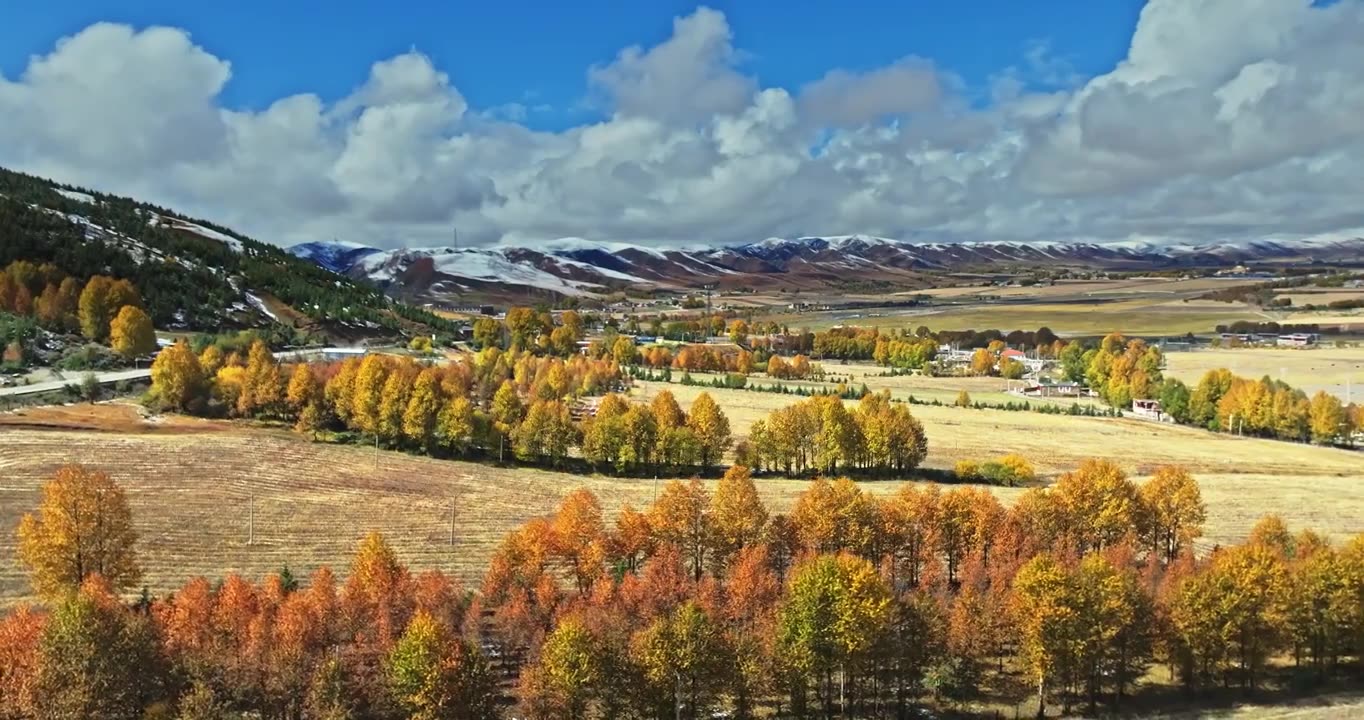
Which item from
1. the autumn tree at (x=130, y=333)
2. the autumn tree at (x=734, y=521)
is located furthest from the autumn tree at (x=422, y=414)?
the autumn tree at (x=130, y=333)

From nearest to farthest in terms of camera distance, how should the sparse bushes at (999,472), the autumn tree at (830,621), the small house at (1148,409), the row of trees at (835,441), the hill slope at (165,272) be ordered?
the autumn tree at (830,621)
the sparse bushes at (999,472)
the row of trees at (835,441)
the small house at (1148,409)
the hill slope at (165,272)

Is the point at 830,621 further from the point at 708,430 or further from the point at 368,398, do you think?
the point at 368,398

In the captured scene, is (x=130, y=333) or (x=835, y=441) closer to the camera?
(x=835, y=441)

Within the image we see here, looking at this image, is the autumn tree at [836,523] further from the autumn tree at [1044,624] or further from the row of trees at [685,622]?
the autumn tree at [1044,624]

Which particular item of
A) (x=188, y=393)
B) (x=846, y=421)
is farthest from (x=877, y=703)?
(x=188, y=393)

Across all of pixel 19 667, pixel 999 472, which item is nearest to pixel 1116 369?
pixel 999 472

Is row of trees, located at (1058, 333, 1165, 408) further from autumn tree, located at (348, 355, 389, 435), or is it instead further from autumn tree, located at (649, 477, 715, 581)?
autumn tree, located at (348, 355, 389, 435)

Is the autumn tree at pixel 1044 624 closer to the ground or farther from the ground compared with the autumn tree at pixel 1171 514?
closer to the ground

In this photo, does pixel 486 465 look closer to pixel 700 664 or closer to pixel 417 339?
pixel 700 664
